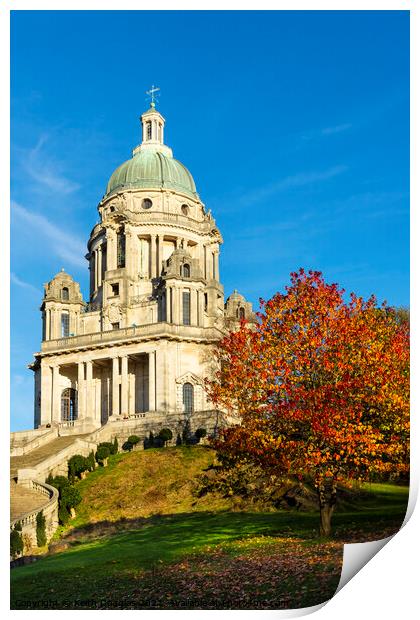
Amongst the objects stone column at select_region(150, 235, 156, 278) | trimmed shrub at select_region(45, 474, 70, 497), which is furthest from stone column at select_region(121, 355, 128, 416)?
trimmed shrub at select_region(45, 474, 70, 497)

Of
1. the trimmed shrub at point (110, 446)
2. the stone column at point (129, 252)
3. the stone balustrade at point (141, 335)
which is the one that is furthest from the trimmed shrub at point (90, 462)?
the stone column at point (129, 252)

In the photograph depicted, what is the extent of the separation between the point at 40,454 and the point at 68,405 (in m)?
15.5

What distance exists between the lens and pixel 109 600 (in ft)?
81.6

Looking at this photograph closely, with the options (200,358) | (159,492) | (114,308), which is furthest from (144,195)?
(159,492)

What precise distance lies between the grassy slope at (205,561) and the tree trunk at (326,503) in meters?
0.51

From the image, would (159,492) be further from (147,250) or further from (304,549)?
(147,250)

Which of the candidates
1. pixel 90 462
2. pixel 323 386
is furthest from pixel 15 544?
pixel 90 462

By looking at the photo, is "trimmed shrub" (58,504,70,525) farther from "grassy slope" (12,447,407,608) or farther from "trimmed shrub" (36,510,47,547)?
"trimmed shrub" (36,510,47,547)

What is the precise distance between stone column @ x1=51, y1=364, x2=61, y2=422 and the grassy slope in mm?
27826

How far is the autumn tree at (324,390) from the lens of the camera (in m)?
30.0
